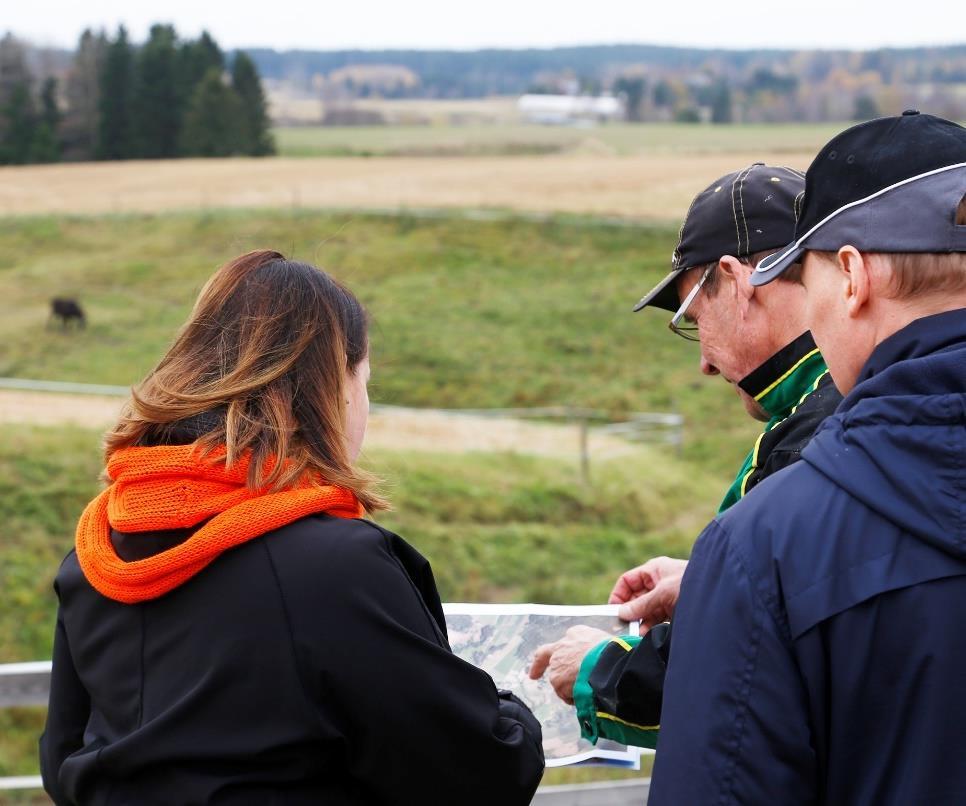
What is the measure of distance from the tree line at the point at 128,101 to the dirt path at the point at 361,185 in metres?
1.10

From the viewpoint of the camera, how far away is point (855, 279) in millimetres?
1558

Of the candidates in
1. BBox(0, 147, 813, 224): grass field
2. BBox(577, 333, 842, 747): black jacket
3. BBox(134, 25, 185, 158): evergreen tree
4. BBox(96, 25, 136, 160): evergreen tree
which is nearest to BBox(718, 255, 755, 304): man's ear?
BBox(577, 333, 842, 747): black jacket

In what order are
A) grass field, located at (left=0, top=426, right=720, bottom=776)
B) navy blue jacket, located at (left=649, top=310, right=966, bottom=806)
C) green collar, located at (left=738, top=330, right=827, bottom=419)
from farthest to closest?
grass field, located at (left=0, top=426, right=720, bottom=776)
green collar, located at (left=738, top=330, right=827, bottom=419)
navy blue jacket, located at (left=649, top=310, right=966, bottom=806)

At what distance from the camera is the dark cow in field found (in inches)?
1214

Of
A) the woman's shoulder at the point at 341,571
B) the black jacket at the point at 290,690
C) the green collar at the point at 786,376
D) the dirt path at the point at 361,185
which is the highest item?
the green collar at the point at 786,376

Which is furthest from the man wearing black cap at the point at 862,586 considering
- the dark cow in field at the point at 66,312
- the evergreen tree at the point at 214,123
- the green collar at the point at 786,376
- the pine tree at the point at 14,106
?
the evergreen tree at the point at 214,123

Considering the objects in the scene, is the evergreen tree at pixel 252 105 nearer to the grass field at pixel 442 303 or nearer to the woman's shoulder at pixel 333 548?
the grass field at pixel 442 303

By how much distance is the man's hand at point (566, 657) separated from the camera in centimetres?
Answer: 231

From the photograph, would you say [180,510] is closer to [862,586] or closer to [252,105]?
[862,586]

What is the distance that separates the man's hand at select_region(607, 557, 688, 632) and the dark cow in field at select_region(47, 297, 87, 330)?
101ft

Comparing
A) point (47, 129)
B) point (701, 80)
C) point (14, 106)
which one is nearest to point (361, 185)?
point (47, 129)

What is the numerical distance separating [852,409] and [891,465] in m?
0.10

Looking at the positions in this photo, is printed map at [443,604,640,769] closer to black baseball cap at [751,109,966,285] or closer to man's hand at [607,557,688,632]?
man's hand at [607,557,688,632]

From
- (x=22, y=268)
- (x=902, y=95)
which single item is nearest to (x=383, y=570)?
(x=22, y=268)
